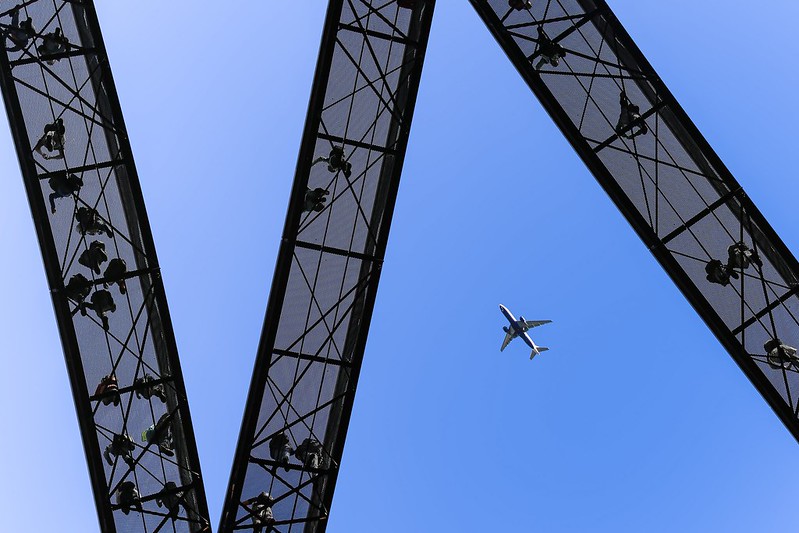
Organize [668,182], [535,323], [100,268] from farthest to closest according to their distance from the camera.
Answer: [535,323] < [668,182] < [100,268]

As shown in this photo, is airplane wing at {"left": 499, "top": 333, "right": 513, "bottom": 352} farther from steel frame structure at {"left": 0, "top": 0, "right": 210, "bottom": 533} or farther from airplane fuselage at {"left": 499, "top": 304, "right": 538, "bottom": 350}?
steel frame structure at {"left": 0, "top": 0, "right": 210, "bottom": 533}

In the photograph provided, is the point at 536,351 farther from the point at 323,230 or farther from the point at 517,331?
the point at 323,230

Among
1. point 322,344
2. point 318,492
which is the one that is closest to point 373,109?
point 322,344

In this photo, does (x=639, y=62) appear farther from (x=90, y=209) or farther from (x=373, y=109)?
(x=90, y=209)

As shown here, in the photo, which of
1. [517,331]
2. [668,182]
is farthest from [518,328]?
[668,182]

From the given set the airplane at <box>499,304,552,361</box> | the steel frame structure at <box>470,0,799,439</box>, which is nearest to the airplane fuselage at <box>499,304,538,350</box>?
the airplane at <box>499,304,552,361</box>

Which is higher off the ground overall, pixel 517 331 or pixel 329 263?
pixel 517 331

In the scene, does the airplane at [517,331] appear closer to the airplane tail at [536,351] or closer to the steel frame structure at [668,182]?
the airplane tail at [536,351]
